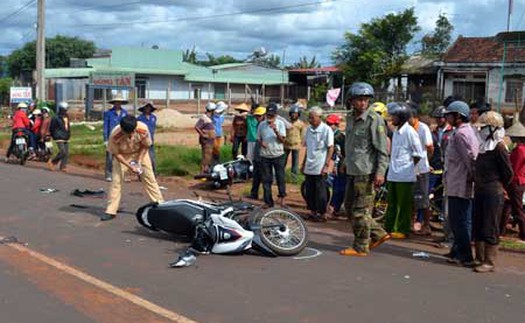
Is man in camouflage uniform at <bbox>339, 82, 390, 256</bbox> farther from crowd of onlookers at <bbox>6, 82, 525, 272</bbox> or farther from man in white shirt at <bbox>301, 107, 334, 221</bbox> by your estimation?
man in white shirt at <bbox>301, 107, 334, 221</bbox>

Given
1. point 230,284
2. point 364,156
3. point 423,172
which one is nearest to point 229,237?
point 230,284

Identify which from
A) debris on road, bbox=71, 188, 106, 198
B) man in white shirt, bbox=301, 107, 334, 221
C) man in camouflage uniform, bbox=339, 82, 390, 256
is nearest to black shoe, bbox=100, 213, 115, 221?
debris on road, bbox=71, 188, 106, 198

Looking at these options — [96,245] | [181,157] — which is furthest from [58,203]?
[181,157]

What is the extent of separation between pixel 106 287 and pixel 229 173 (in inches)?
280

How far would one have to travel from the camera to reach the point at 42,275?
681 centimetres

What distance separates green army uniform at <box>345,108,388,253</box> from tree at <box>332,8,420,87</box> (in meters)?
38.0

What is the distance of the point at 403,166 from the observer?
8859 millimetres

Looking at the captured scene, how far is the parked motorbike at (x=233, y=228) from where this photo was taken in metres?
7.61

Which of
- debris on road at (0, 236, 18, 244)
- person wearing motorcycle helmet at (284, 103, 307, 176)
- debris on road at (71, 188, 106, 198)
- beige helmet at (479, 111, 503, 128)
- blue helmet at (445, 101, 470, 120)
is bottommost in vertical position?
debris on road at (0, 236, 18, 244)

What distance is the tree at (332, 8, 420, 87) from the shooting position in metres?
45.5

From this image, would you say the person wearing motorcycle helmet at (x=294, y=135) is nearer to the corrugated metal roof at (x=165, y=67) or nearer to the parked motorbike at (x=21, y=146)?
the parked motorbike at (x=21, y=146)

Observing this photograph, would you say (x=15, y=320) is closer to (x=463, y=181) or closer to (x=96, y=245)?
(x=96, y=245)

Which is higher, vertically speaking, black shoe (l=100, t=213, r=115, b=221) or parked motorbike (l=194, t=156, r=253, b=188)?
parked motorbike (l=194, t=156, r=253, b=188)

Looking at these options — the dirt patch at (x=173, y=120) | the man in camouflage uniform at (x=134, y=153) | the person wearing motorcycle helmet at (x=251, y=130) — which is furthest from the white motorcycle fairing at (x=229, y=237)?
the dirt patch at (x=173, y=120)
